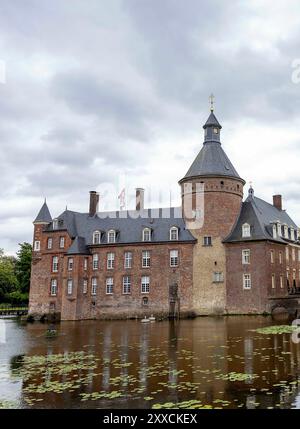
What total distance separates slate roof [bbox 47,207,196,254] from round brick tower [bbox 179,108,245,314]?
1.64 meters

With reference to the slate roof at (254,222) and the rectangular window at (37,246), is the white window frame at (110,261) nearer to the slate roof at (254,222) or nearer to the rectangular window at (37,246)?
the rectangular window at (37,246)

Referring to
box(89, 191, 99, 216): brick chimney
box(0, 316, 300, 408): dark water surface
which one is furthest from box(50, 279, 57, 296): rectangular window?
box(0, 316, 300, 408): dark water surface

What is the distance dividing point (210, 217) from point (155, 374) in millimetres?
32798

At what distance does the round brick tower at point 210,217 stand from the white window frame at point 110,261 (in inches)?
352

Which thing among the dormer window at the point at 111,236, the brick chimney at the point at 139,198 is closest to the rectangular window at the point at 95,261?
the dormer window at the point at 111,236

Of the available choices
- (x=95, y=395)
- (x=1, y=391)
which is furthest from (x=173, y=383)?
(x=1, y=391)

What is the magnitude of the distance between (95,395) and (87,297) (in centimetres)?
3767

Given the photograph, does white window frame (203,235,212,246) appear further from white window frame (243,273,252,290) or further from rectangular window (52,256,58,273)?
rectangular window (52,256,58,273)

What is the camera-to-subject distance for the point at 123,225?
50125 millimetres

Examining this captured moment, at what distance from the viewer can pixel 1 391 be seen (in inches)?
475

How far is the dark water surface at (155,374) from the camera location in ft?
33.8

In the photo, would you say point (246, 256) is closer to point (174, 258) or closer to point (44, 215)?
point (174, 258)

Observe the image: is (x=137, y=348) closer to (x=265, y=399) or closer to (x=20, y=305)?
(x=265, y=399)

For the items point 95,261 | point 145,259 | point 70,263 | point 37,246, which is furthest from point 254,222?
point 37,246
